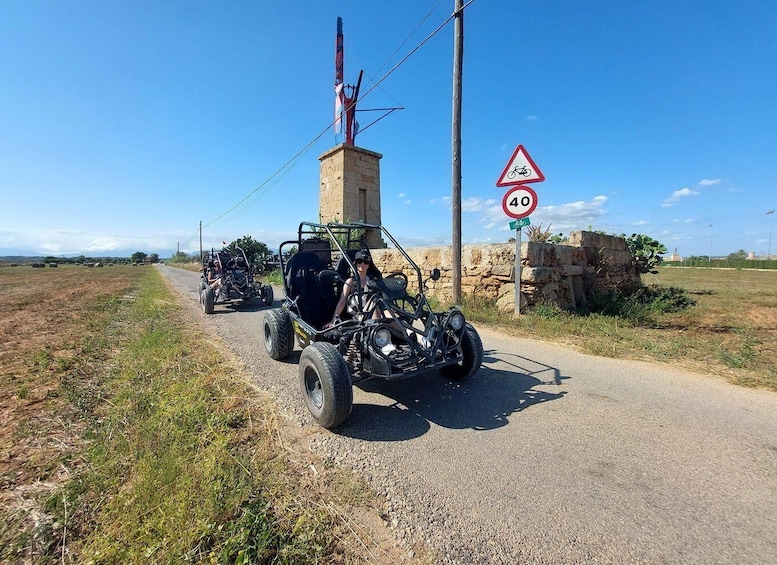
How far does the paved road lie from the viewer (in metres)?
1.70

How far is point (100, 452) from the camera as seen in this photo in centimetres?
237

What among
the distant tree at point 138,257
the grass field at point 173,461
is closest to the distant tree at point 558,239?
the grass field at point 173,461

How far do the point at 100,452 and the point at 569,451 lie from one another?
3156mm

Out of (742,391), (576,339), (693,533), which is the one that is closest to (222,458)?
(693,533)

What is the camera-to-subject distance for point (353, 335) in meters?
3.25

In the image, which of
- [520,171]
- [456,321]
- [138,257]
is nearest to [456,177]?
[520,171]

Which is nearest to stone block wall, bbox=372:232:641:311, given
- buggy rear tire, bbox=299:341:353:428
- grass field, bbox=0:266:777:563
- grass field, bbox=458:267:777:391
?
grass field, bbox=458:267:777:391

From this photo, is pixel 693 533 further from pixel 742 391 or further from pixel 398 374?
pixel 742 391

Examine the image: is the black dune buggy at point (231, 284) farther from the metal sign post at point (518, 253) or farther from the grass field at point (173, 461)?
the metal sign post at point (518, 253)

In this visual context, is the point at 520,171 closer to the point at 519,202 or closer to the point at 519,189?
the point at 519,189

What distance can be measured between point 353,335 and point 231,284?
7.12 meters

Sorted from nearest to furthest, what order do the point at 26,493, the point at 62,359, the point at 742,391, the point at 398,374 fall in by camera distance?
the point at 26,493, the point at 398,374, the point at 742,391, the point at 62,359

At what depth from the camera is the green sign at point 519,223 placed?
604 centimetres

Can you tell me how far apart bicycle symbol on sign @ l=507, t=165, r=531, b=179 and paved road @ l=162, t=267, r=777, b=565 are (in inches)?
138
